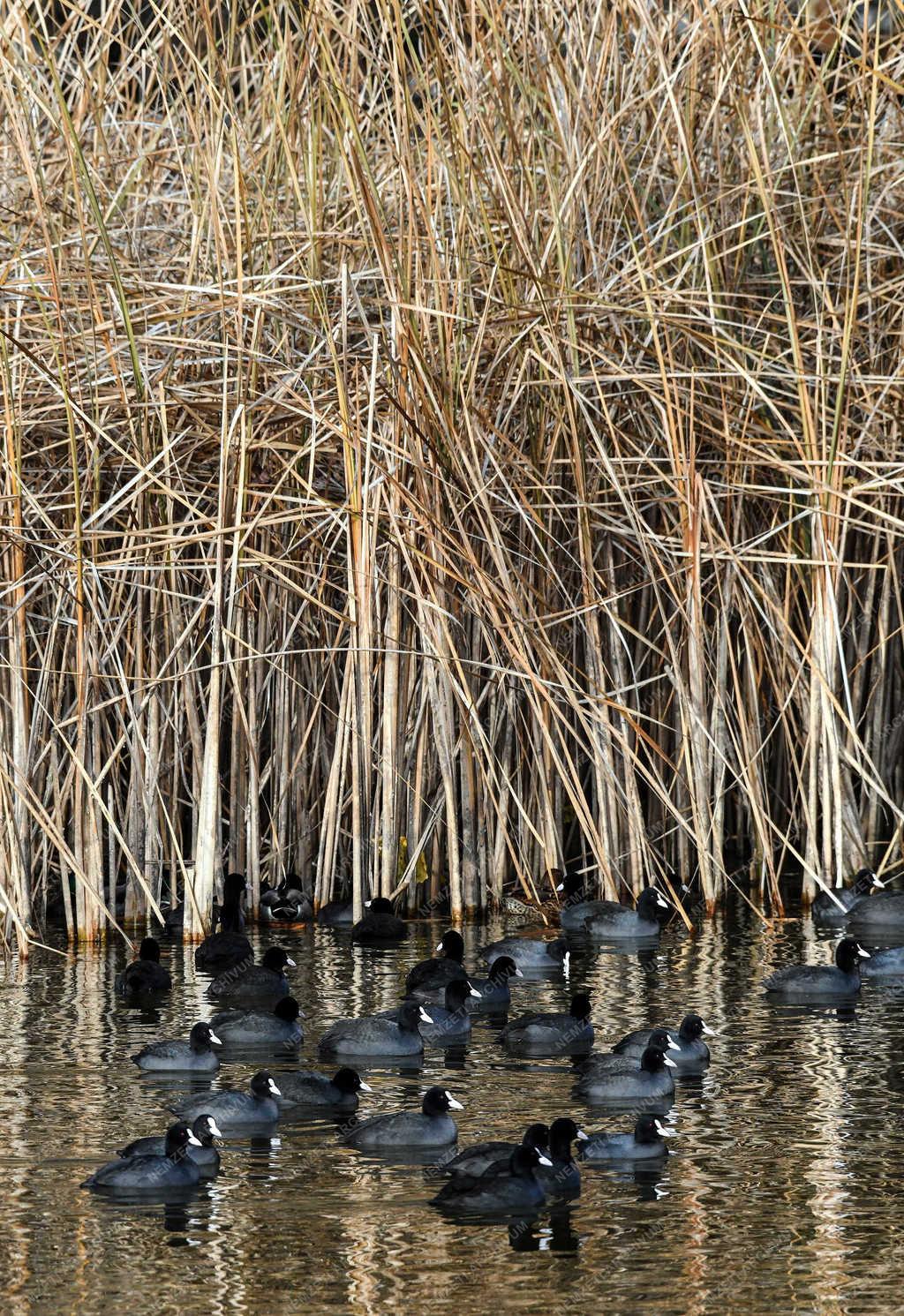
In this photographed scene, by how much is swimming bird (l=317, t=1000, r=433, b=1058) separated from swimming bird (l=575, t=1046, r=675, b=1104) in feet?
3.41

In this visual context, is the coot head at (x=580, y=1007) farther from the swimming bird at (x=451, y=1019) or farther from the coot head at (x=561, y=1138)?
the coot head at (x=561, y=1138)

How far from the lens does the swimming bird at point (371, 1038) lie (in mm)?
10805

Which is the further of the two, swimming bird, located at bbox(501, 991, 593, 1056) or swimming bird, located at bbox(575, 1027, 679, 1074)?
swimming bird, located at bbox(501, 991, 593, 1056)

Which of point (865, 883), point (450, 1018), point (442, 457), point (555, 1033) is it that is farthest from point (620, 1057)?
point (442, 457)

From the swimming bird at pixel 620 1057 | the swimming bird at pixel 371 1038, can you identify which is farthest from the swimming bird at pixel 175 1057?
the swimming bird at pixel 620 1057

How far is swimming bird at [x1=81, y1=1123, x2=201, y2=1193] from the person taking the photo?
27.8 ft

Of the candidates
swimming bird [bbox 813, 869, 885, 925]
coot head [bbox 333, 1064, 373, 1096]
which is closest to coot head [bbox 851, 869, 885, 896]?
swimming bird [bbox 813, 869, 885, 925]

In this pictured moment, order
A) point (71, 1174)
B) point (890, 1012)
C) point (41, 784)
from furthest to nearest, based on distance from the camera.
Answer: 1. point (41, 784)
2. point (890, 1012)
3. point (71, 1174)

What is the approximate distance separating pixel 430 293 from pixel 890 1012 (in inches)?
194

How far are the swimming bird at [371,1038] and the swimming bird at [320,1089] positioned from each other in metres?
→ 0.65

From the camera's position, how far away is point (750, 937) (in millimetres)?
13695

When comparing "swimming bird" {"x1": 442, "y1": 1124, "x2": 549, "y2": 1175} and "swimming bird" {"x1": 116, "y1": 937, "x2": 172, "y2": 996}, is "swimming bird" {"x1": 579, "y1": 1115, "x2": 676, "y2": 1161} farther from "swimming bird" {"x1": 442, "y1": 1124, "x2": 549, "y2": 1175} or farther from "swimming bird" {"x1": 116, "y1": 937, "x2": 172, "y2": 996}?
"swimming bird" {"x1": 116, "y1": 937, "x2": 172, "y2": 996}

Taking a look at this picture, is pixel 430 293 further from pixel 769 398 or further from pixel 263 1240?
pixel 263 1240

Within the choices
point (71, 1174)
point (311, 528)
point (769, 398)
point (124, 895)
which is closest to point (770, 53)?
point (769, 398)
